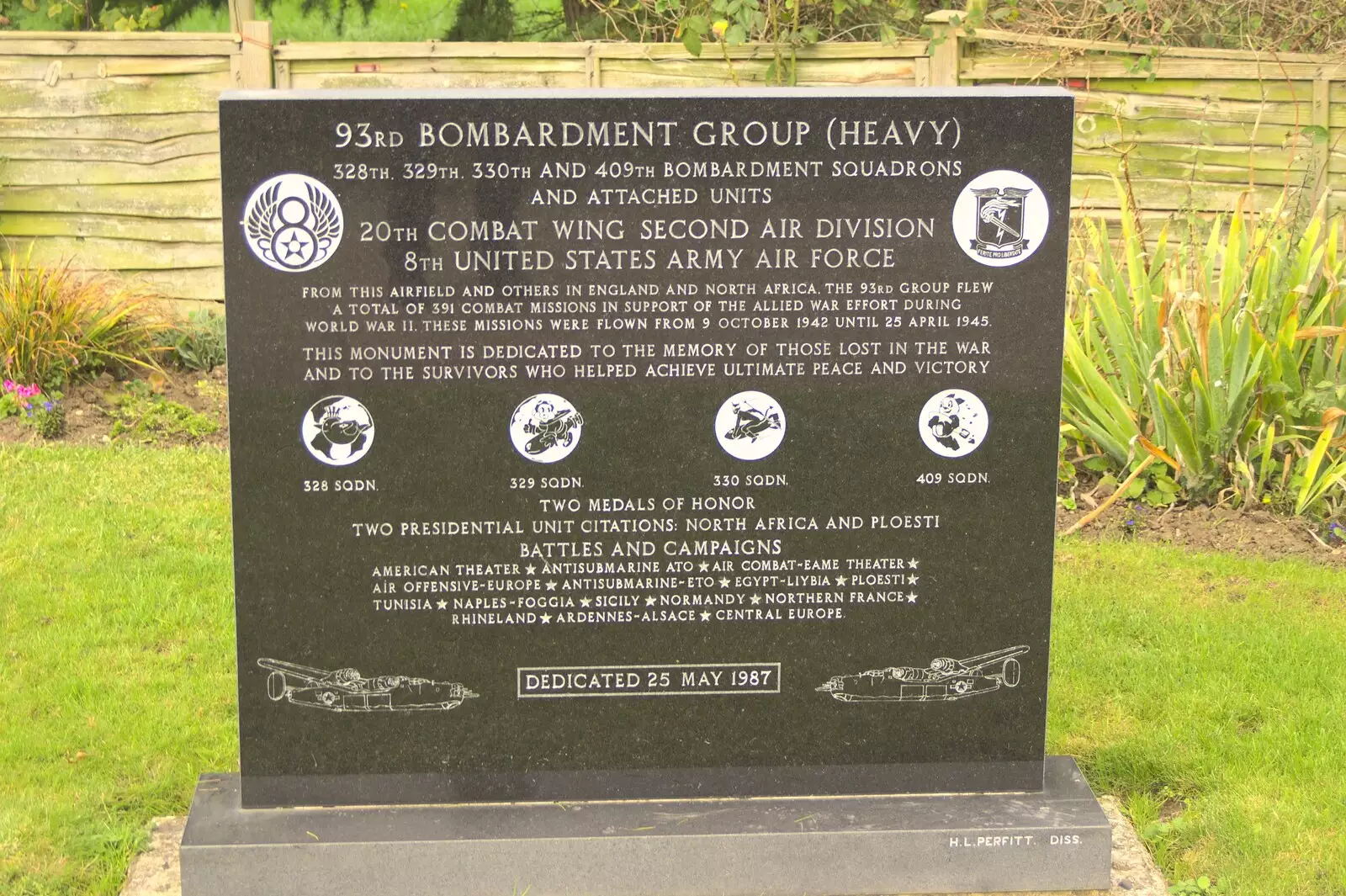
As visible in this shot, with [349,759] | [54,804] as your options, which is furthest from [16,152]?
[349,759]

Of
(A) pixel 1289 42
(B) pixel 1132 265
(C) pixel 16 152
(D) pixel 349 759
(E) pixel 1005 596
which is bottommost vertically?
(D) pixel 349 759

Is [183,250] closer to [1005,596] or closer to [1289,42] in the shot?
[1005,596]

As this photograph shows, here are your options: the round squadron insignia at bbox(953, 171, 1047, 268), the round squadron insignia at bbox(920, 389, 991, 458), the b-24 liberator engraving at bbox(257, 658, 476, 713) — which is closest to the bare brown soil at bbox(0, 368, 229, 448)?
the b-24 liberator engraving at bbox(257, 658, 476, 713)

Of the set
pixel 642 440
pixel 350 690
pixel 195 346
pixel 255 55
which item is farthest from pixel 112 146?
pixel 642 440

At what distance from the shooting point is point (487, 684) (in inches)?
133

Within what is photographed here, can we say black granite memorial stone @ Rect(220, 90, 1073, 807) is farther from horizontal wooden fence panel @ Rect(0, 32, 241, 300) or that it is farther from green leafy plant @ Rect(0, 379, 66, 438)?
horizontal wooden fence panel @ Rect(0, 32, 241, 300)

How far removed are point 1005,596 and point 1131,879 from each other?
0.75 meters

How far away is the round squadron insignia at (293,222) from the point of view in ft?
10.3

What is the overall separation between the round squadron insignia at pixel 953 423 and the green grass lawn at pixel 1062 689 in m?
1.17

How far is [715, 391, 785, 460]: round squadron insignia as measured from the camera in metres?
3.30

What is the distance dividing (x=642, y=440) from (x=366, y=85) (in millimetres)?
5512

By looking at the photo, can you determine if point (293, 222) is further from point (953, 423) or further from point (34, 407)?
point (34, 407)

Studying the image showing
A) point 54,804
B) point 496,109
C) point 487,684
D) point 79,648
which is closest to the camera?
point 496,109

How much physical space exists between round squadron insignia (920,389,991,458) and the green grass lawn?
3.85 ft
